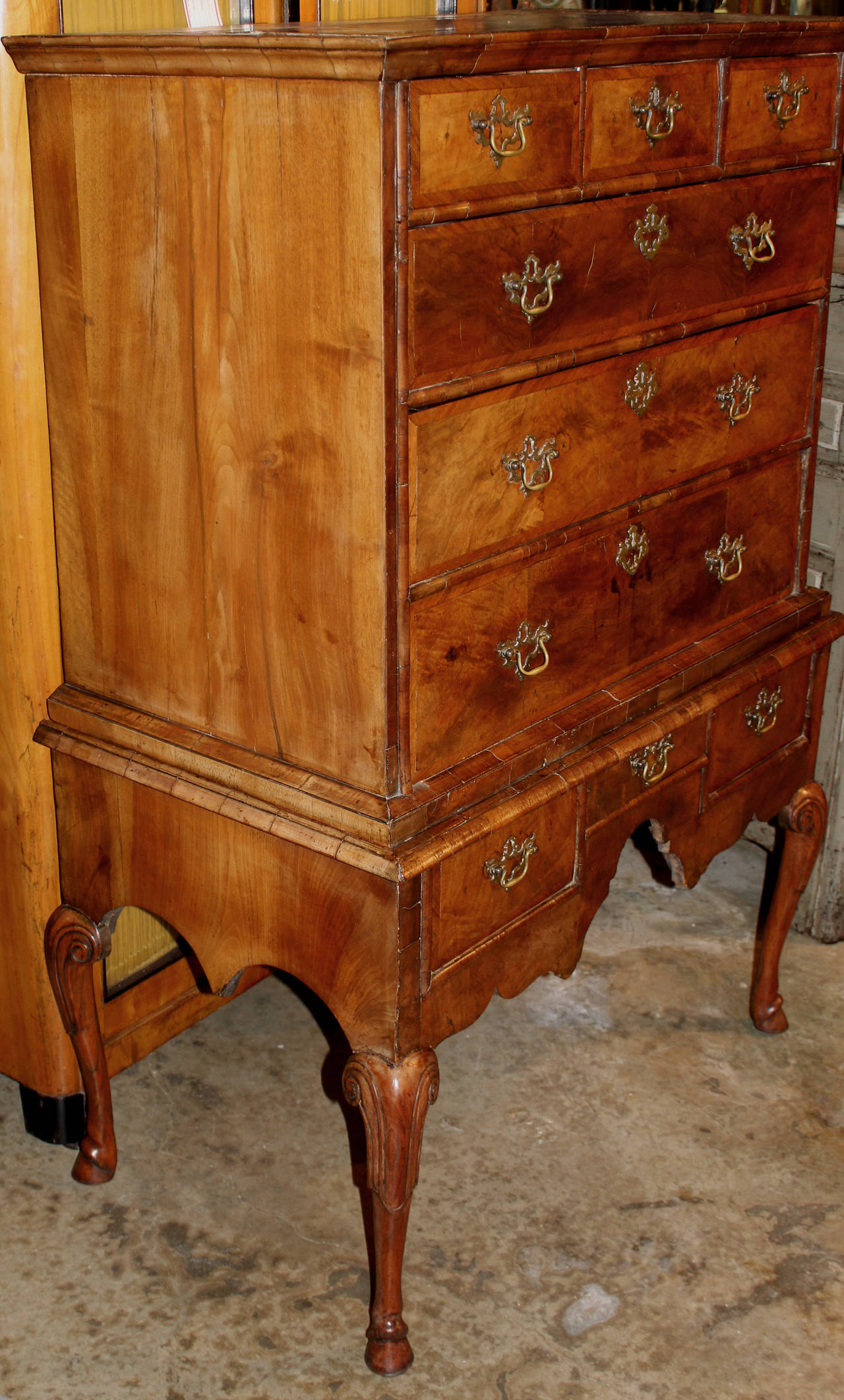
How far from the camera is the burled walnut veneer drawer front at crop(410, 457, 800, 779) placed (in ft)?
6.25

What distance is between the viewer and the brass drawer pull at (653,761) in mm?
2273

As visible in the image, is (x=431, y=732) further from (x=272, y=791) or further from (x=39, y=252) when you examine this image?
(x=39, y=252)

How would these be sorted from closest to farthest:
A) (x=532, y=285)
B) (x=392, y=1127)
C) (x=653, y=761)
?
1. (x=532, y=285)
2. (x=392, y=1127)
3. (x=653, y=761)

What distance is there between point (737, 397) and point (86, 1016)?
140cm

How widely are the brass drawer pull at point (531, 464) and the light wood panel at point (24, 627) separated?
0.70 meters

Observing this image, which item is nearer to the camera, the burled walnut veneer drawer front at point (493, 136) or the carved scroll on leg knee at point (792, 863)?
the burled walnut veneer drawer front at point (493, 136)

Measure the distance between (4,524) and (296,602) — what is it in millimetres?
569

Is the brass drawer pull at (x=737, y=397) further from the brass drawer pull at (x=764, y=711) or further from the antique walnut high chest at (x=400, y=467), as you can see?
the brass drawer pull at (x=764, y=711)

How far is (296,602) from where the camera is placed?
1883mm

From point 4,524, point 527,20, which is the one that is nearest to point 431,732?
point 4,524

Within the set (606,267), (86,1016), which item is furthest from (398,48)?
(86,1016)

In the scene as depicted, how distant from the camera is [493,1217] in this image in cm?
244

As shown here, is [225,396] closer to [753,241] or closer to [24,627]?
[24,627]

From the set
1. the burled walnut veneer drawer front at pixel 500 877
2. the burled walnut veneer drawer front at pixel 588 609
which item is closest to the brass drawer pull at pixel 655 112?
the burled walnut veneer drawer front at pixel 588 609
